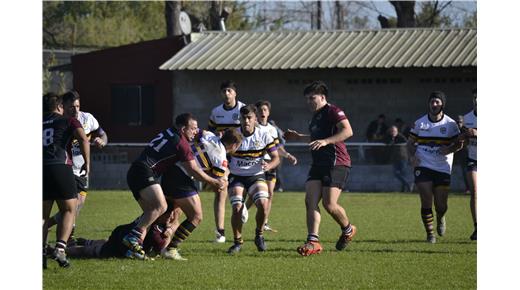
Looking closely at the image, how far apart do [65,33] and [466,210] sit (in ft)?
98.7

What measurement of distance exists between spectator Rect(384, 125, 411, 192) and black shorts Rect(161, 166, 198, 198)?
48.7 feet

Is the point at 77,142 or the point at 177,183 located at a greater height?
the point at 77,142

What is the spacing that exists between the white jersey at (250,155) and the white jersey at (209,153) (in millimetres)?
1098

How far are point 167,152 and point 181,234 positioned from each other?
99 cm

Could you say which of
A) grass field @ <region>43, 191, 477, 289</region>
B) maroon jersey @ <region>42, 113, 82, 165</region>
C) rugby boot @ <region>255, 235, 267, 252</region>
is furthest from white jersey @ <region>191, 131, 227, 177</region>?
maroon jersey @ <region>42, 113, 82, 165</region>

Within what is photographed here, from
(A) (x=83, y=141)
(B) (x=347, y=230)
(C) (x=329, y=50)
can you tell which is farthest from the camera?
Answer: (C) (x=329, y=50)

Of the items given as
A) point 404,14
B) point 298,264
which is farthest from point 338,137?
point 404,14

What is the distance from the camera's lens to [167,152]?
38.6 feet

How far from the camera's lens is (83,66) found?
112ft

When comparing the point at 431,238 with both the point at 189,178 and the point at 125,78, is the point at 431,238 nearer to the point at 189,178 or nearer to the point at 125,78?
the point at 189,178

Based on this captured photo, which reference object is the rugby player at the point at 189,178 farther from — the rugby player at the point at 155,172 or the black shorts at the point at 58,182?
the black shorts at the point at 58,182

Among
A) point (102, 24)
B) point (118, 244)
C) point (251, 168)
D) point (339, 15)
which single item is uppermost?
point (339, 15)

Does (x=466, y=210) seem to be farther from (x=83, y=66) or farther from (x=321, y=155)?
(x=83, y=66)

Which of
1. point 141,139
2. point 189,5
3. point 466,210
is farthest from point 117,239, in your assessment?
point 189,5
